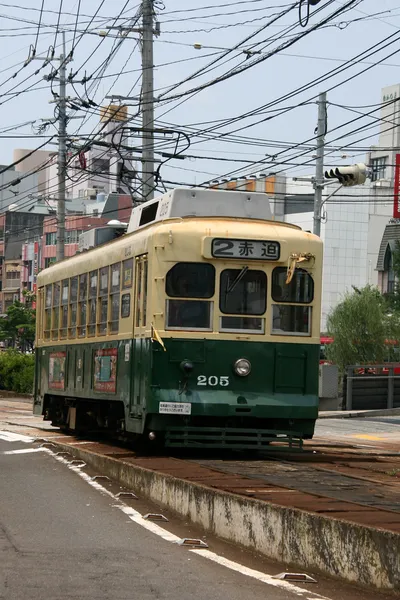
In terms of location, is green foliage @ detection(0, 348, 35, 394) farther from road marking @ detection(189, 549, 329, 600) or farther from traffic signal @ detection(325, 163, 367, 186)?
road marking @ detection(189, 549, 329, 600)

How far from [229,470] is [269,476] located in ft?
2.12

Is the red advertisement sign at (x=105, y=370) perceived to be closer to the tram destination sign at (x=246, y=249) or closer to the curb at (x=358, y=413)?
the tram destination sign at (x=246, y=249)

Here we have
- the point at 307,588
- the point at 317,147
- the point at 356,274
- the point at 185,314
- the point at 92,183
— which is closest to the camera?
the point at 307,588

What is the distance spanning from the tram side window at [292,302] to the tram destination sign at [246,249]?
0.26m

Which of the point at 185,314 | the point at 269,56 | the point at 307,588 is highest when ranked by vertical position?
the point at 269,56

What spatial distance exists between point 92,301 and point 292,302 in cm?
→ 442

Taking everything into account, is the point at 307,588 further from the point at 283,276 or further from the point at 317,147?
the point at 317,147

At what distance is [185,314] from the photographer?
611 inches

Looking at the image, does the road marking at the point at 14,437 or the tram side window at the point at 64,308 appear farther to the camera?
the tram side window at the point at 64,308

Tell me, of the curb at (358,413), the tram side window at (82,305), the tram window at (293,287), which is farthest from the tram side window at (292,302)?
the curb at (358,413)

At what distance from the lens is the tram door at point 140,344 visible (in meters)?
15.5

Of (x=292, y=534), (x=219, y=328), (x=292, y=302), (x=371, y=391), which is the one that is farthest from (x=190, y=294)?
(x=371, y=391)

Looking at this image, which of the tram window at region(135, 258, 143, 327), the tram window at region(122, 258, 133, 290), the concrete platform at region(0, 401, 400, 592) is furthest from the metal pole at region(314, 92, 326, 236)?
the tram window at region(135, 258, 143, 327)

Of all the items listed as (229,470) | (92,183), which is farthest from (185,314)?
(92,183)
